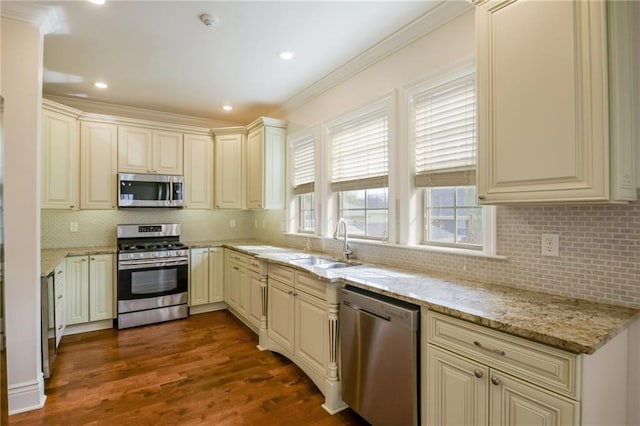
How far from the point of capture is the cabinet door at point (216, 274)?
14.4 feet

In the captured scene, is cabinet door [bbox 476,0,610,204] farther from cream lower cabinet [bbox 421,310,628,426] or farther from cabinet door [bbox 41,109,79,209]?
cabinet door [bbox 41,109,79,209]

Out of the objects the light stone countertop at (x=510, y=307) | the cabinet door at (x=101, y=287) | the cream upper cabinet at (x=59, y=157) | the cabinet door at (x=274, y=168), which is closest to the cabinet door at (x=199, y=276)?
the cabinet door at (x=101, y=287)

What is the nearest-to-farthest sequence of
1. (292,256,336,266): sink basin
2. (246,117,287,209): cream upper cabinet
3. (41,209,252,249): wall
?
(292,256,336,266): sink basin < (41,209,252,249): wall < (246,117,287,209): cream upper cabinet

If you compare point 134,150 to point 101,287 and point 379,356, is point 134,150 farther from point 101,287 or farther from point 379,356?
point 379,356

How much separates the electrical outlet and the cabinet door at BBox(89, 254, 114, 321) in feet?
13.8

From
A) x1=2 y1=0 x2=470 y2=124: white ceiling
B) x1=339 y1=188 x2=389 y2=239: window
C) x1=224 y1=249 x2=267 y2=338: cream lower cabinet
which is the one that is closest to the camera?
x1=2 y1=0 x2=470 y2=124: white ceiling

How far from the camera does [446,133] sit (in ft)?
7.41

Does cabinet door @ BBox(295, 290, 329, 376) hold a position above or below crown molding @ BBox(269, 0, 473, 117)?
below

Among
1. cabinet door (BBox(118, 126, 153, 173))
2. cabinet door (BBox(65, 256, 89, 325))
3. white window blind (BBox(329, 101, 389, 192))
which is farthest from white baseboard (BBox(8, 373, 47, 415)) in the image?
white window blind (BBox(329, 101, 389, 192))

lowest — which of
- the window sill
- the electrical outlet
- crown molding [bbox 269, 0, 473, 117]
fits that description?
the window sill

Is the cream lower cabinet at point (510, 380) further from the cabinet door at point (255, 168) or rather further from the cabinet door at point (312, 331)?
the cabinet door at point (255, 168)

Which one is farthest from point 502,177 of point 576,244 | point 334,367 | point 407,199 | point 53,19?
point 53,19

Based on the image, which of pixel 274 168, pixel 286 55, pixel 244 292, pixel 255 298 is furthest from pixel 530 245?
pixel 274 168

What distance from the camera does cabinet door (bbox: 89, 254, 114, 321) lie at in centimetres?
367
